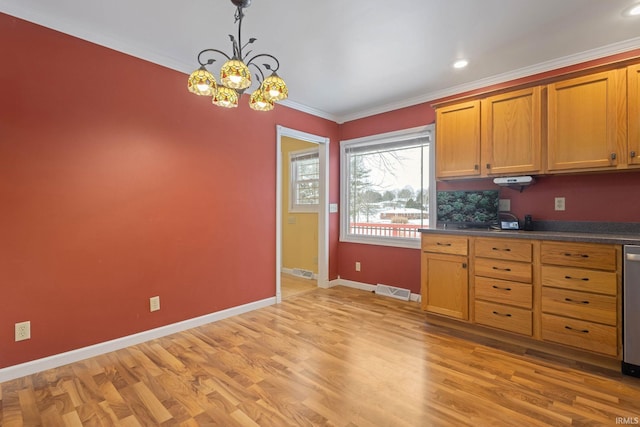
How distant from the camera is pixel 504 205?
10.5 ft

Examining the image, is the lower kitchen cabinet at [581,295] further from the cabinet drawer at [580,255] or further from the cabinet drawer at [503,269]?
the cabinet drawer at [503,269]

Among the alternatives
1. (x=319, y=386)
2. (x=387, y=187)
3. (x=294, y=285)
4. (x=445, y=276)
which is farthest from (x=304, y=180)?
(x=319, y=386)

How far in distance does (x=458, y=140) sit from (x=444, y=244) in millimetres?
1098

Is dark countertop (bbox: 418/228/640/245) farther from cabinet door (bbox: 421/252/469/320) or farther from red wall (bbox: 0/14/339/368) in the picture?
red wall (bbox: 0/14/339/368)

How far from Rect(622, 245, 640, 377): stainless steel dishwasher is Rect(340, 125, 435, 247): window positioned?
1.85 meters

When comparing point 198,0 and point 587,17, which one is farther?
point 587,17

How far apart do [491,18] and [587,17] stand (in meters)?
0.68

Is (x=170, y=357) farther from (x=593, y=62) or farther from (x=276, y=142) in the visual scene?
(x=593, y=62)

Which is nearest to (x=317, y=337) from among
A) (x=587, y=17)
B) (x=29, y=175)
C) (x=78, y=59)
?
(x=29, y=175)

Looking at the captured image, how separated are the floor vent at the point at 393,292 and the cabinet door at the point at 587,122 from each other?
2.11m

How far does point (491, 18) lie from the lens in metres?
2.25

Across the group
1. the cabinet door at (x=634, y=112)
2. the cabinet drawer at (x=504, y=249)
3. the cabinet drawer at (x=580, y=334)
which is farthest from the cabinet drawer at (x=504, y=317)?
the cabinet door at (x=634, y=112)

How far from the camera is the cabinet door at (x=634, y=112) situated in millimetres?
2338

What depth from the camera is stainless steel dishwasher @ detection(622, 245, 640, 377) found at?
2.13 meters
